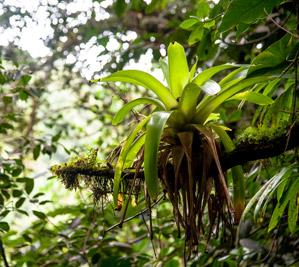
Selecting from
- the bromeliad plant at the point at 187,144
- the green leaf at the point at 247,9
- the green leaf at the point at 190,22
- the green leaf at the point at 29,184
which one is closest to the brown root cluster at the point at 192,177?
the bromeliad plant at the point at 187,144

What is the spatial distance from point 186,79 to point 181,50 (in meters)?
0.07

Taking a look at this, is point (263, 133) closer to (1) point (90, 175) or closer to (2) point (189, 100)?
(2) point (189, 100)

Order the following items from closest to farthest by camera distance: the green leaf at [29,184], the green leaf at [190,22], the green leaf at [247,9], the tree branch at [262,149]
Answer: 1. the green leaf at [247,9]
2. the tree branch at [262,149]
3. the green leaf at [190,22]
4. the green leaf at [29,184]

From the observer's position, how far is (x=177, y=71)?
3.15 feet

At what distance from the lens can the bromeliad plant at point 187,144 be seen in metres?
0.86

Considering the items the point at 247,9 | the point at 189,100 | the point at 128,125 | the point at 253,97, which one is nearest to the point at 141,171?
the point at 189,100

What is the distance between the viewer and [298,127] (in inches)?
32.3

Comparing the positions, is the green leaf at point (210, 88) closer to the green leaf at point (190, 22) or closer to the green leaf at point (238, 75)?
the green leaf at point (238, 75)

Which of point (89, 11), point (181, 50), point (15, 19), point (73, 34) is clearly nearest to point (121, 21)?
point (73, 34)

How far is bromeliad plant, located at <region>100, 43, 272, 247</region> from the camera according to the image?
0.86 m

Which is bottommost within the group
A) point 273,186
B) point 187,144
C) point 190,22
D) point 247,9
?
point 273,186

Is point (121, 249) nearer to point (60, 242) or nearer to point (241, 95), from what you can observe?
point (60, 242)

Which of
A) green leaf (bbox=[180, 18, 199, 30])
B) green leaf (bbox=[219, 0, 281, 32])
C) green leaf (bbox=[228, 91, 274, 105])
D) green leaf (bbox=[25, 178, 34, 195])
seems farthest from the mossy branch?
green leaf (bbox=[25, 178, 34, 195])

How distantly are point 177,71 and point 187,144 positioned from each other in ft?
0.58
